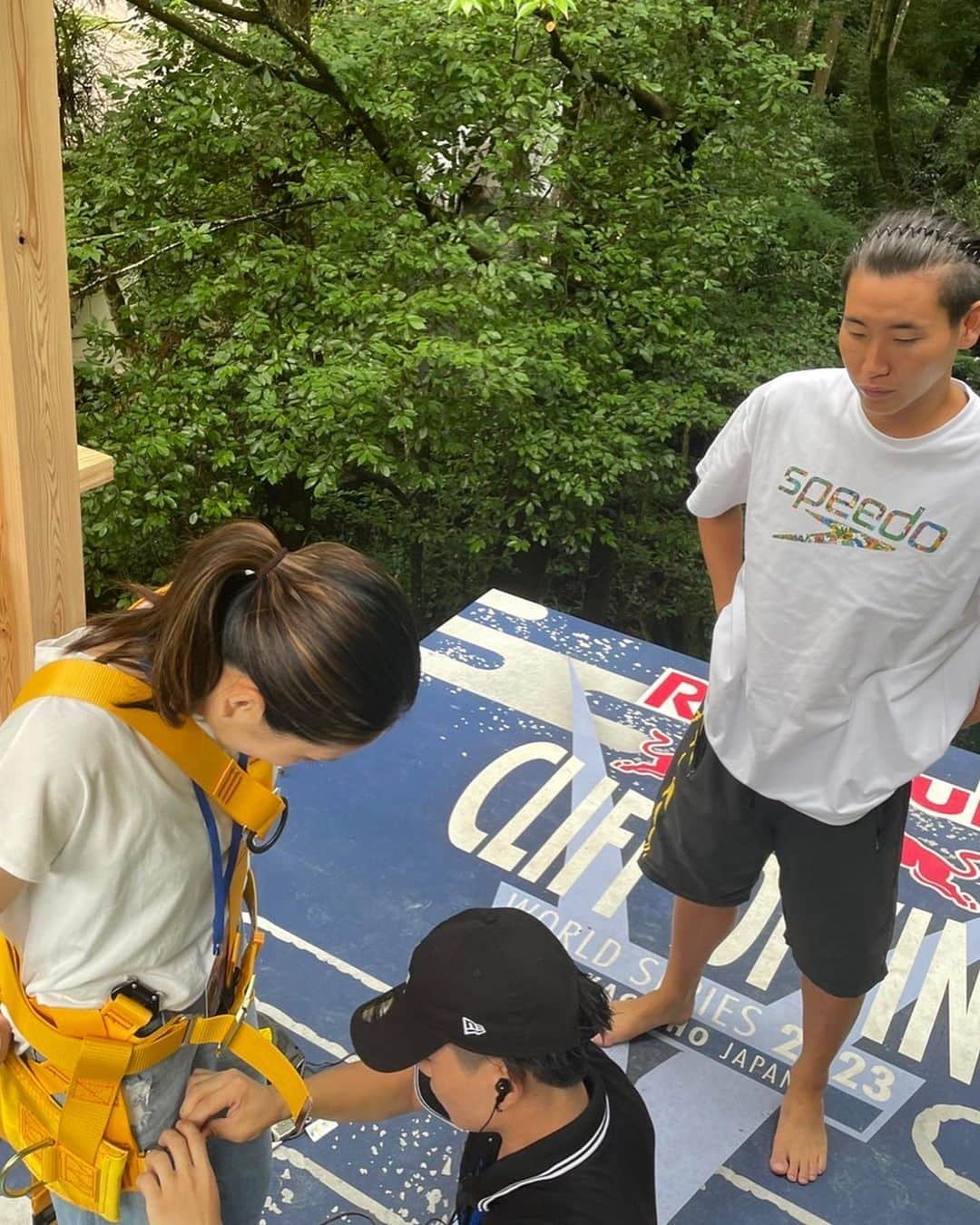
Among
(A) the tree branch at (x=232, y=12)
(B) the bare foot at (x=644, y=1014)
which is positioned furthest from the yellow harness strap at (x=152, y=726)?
(A) the tree branch at (x=232, y=12)

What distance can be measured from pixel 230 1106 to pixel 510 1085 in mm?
384

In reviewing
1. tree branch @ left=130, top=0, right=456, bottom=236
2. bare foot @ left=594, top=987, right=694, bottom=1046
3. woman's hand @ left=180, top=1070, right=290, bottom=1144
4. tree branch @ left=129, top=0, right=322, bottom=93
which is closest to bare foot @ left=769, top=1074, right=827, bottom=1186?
bare foot @ left=594, top=987, right=694, bottom=1046

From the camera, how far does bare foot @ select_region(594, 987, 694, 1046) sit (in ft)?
7.90

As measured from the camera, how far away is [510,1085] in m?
1.30

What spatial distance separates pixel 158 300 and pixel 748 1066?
4.42 metres

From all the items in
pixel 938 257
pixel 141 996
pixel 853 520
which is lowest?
pixel 141 996

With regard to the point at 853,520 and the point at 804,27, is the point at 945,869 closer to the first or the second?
the point at 853,520

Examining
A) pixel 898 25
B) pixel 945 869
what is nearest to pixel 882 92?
pixel 898 25

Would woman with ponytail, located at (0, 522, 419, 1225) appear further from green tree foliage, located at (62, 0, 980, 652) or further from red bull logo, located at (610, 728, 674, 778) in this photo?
green tree foliage, located at (62, 0, 980, 652)

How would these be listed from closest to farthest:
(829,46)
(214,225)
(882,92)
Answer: (214,225)
(882,92)
(829,46)

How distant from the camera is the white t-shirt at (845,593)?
1.66m

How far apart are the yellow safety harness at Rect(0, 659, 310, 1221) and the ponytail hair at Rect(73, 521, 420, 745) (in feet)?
0.14

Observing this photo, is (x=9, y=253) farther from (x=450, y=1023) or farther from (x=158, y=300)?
(x=158, y=300)

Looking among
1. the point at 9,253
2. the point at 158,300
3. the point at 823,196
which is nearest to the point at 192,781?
the point at 9,253
